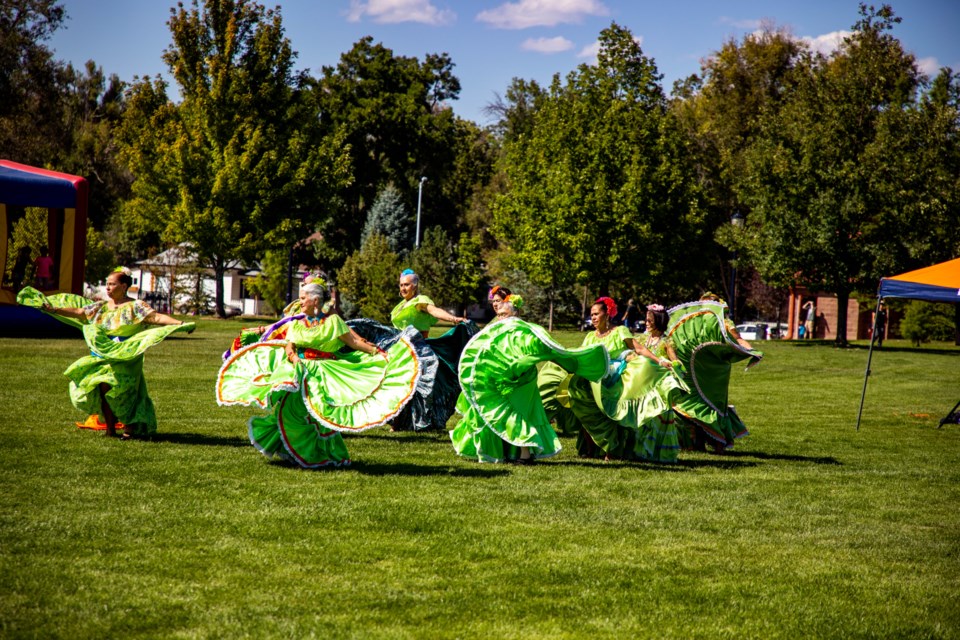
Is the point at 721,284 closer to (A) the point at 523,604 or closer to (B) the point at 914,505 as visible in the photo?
(B) the point at 914,505

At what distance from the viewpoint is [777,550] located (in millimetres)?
7574

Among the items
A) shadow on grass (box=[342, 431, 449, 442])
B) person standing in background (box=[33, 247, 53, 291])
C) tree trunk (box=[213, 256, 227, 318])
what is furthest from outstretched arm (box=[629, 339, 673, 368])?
tree trunk (box=[213, 256, 227, 318])

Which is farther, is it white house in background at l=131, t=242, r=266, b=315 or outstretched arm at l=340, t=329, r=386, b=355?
white house in background at l=131, t=242, r=266, b=315

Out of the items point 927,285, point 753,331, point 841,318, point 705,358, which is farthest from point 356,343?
point 753,331

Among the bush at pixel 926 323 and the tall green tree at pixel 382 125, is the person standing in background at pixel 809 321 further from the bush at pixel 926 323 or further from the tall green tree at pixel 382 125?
the tall green tree at pixel 382 125

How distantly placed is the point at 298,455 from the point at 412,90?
2156 inches

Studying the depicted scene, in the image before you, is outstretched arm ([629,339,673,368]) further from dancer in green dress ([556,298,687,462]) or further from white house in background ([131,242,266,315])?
white house in background ([131,242,266,315])

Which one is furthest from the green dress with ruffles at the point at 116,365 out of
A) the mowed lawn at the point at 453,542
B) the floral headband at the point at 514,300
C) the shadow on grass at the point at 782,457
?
the shadow on grass at the point at 782,457

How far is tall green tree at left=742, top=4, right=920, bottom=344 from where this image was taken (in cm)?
3575

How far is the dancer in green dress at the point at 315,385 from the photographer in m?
9.30

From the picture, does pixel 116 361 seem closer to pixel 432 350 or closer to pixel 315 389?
pixel 315 389

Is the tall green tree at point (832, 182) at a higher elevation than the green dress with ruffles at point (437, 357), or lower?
higher

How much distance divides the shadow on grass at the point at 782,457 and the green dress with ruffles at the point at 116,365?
693cm

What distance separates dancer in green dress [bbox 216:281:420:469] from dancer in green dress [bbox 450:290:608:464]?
968mm
